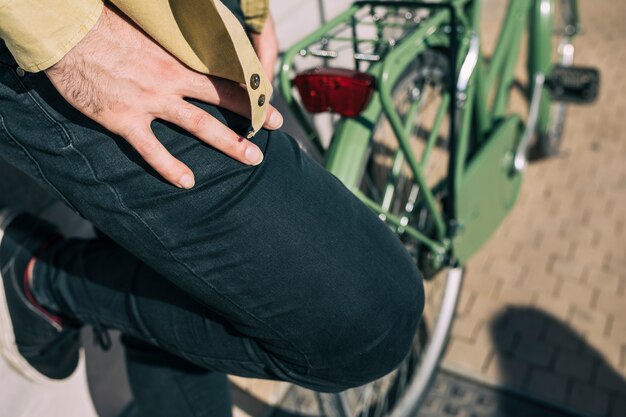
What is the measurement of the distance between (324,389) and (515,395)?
1144 millimetres

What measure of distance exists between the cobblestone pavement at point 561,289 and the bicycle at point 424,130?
0.22m

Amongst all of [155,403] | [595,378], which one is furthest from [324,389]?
[595,378]

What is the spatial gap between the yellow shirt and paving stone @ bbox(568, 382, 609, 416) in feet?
5.69

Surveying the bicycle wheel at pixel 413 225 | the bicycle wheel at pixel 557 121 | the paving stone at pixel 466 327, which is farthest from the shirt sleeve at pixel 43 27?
the bicycle wheel at pixel 557 121

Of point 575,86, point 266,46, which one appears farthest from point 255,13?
point 575,86

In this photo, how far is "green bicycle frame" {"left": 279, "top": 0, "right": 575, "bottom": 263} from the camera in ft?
5.70

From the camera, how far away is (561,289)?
2715mm

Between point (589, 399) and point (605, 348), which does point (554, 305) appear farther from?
point (589, 399)

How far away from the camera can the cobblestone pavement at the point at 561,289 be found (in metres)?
2.39

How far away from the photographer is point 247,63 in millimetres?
1032

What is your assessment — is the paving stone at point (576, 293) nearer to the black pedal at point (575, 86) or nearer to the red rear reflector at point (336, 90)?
the black pedal at point (575, 86)

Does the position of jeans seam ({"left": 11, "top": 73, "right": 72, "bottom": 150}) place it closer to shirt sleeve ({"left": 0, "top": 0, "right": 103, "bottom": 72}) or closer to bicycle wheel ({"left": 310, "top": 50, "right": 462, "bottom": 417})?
shirt sleeve ({"left": 0, "top": 0, "right": 103, "bottom": 72})

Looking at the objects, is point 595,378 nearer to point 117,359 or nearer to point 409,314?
point 409,314

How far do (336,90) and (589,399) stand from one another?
1447mm
